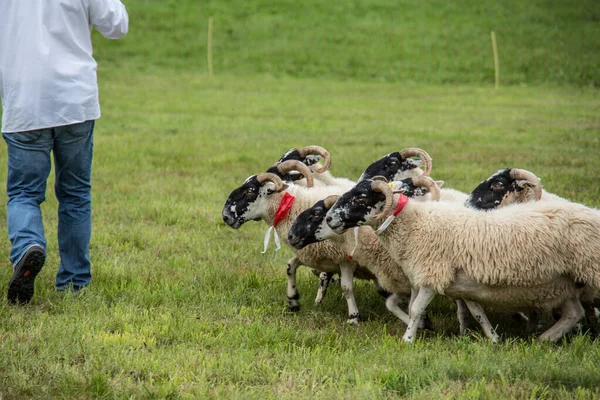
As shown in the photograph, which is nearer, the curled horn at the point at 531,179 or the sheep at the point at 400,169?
Answer: the curled horn at the point at 531,179

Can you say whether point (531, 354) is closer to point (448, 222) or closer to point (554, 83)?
point (448, 222)

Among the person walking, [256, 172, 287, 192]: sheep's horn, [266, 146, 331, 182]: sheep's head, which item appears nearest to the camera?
the person walking

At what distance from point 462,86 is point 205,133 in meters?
13.8

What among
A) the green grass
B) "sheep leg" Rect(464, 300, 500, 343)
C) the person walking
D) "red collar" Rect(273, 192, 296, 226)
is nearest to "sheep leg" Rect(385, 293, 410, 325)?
"sheep leg" Rect(464, 300, 500, 343)

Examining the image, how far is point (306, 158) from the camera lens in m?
7.88

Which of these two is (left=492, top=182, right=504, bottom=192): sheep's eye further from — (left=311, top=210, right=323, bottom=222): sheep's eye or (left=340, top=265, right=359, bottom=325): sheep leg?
(left=311, top=210, right=323, bottom=222): sheep's eye

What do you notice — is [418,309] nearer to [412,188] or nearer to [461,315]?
[461,315]

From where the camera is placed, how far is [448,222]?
581 centimetres

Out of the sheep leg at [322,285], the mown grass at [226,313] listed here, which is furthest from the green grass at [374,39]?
the sheep leg at [322,285]

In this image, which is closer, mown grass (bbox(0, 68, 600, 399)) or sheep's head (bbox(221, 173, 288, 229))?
mown grass (bbox(0, 68, 600, 399))

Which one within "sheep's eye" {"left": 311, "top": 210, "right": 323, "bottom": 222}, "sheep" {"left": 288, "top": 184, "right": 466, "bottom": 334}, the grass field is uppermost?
"sheep's eye" {"left": 311, "top": 210, "right": 323, "bottom": 222}

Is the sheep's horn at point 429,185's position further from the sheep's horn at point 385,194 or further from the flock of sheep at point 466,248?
the sheep's horn at point 385,194

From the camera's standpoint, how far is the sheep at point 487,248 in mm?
5434

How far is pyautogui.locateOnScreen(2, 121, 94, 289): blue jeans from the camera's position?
5.99 m
